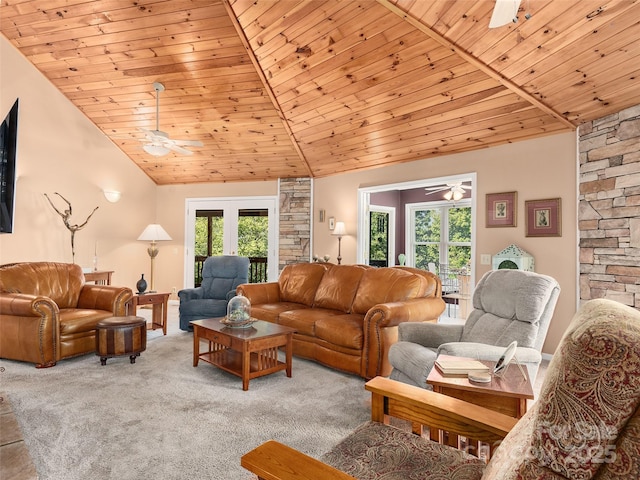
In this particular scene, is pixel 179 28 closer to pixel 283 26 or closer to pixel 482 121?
pixel 283 26

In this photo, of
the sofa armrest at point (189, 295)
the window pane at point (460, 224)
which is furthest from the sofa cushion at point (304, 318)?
the window pane at point (460, 224)

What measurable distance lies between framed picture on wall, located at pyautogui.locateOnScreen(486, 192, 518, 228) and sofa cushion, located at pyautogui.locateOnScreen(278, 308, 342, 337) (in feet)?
6.92

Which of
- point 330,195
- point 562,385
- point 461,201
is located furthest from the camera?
point 461,201

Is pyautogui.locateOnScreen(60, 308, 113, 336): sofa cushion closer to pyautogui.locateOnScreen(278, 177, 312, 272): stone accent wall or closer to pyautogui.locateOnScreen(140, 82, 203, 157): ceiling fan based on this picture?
pyautogui.locateOnScreen(140, 82, 203, 157): ceiling fan

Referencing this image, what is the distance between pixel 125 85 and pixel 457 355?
5.17 meters

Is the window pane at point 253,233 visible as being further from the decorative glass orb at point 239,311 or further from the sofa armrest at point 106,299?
the decorative glass orb at point 239,311

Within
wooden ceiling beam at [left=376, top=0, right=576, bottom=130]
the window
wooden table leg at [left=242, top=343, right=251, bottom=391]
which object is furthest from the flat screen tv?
the window

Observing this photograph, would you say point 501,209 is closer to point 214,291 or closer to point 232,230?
point 214,291

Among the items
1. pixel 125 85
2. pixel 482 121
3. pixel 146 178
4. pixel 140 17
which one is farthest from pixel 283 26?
pixel 146 178

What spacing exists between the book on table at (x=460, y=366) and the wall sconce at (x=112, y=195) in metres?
6.13

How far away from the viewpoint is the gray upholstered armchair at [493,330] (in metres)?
Answer: 2.28

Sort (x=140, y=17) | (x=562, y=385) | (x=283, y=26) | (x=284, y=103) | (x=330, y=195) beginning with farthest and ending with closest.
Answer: (x=330, y=195) → (x=284, y=103) → (x=140, y=17) → (x=283, y=26) → (x=562, y=385)

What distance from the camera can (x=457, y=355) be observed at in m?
2.21

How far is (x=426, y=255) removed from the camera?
791 centimetres
